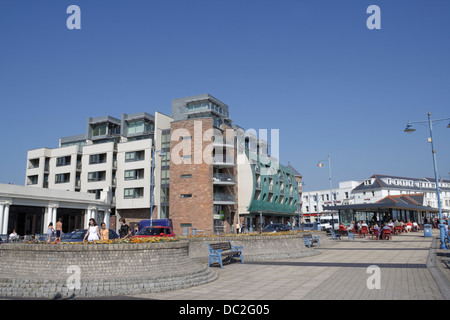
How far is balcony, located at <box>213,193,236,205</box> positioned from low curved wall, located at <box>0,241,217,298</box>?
37360mm

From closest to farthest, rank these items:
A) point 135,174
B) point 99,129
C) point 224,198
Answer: point 224,198, point 135,174, point 99,129

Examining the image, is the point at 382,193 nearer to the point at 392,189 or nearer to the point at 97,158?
the point at 392,189

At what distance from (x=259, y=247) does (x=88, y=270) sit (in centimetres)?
906

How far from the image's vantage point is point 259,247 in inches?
634

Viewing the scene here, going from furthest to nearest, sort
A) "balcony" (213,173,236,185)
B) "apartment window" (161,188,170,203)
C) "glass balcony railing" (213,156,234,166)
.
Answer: "apartment window" (161,188,170,203) < "glass balcony railing" (213,156,234,166) < "balcony" (213,173,236,185)

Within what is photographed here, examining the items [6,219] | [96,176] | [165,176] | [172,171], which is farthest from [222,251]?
[96,176]

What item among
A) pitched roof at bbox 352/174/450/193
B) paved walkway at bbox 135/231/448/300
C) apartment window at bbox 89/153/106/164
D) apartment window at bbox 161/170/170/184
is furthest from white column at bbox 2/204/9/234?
pitched roof at bbox 352/174/450/193

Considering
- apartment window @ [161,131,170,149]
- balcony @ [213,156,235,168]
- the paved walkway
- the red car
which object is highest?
apartment window @ [161,131,170,149]

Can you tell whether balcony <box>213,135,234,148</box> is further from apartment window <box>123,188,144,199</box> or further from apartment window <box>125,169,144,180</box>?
apartment window <box>123,188,144,199</box>

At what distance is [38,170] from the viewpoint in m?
58.2

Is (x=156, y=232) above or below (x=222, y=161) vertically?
below

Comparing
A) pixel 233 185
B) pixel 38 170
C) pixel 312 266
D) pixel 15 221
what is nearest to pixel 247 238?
pixel 312 266

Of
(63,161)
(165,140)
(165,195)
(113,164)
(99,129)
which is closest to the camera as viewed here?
(165,195)

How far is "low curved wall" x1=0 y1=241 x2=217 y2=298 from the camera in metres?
8.24
